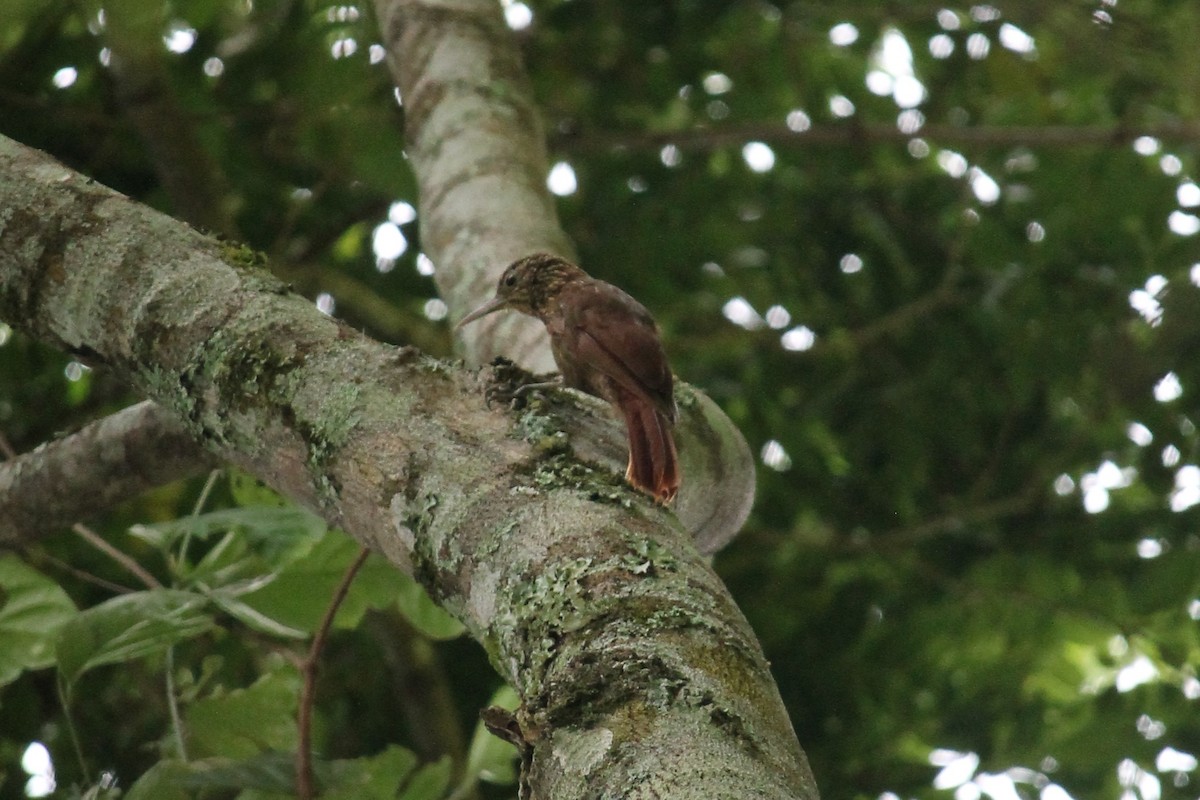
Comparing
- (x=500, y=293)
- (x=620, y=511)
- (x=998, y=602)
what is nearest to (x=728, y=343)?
(x=998, y=602)

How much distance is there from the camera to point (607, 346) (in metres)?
2.39

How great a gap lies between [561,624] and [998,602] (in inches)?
138

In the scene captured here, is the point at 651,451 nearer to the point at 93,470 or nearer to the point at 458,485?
the point at 458,485

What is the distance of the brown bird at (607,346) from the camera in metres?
1.89

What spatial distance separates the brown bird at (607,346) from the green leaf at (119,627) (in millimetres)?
728

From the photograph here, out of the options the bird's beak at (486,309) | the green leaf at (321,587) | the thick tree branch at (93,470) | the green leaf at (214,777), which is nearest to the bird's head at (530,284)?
the bird's beak at (486,309)

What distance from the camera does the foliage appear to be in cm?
388

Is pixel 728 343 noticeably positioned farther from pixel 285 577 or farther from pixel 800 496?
pixel 285 577

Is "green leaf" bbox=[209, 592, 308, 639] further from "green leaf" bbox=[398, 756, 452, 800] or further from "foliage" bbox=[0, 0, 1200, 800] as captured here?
"foliage" bbox=[0, 0, 1200, 800]

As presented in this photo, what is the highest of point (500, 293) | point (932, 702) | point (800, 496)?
point (500, 293)

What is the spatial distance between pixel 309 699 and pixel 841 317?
10.0ft

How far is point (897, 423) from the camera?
4.73 metres

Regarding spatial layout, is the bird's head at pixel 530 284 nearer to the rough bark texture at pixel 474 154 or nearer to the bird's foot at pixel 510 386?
the rough bark texture at pixel 474 154

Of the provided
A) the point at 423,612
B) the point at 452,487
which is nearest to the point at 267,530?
the point at 423,612
